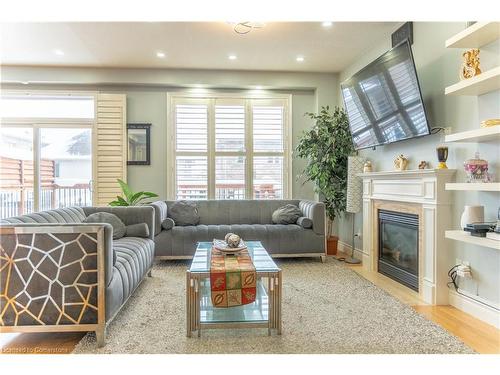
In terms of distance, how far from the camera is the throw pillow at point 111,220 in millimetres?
3312

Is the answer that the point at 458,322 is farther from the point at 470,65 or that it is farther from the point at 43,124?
the point at 43,124

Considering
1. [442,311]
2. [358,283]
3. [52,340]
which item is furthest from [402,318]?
[52,340]

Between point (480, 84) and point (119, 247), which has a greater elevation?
point (480, 84)

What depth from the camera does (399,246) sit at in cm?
354

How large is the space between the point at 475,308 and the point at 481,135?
1.38 meters

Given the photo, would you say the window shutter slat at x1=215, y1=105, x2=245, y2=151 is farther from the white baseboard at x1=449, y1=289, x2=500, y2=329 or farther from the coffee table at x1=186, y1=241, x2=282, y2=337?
the white baseboard at x1=449, y1=289, x2=500, y2=329

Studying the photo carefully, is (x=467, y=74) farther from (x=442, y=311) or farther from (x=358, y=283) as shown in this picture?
(x=358, y=283)

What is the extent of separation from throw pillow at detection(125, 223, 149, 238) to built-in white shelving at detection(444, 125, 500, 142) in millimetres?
3002

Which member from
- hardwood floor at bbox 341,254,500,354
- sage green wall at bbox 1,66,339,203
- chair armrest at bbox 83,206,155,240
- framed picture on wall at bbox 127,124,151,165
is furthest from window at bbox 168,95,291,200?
hardwood floor at bbox 341,254,500,354

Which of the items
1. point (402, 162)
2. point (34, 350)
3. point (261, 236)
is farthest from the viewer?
point (261, 236)

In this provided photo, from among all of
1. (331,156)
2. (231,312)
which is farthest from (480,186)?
(331,156)

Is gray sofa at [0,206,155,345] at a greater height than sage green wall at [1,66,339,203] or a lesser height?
lesser

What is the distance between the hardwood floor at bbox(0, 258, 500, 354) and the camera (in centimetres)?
203

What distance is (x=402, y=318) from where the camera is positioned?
97.9 inches
